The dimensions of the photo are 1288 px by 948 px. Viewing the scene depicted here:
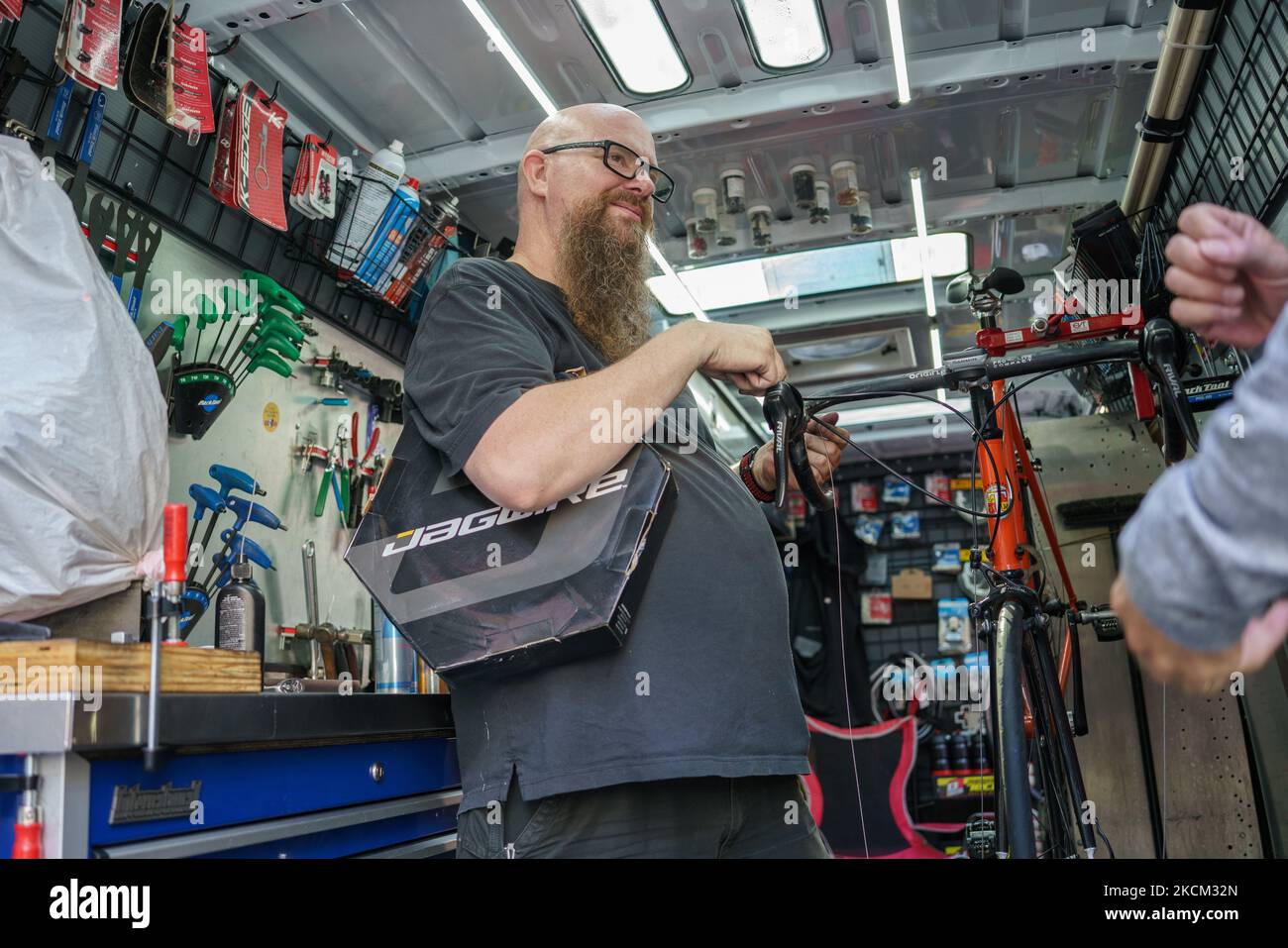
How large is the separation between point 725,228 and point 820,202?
34 cm

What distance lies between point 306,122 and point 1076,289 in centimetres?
226

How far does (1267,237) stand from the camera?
0.65 m

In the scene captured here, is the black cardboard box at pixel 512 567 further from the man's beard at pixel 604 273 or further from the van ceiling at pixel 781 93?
the van ceiling at pixel 781 93

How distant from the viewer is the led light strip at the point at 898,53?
243 centimetres

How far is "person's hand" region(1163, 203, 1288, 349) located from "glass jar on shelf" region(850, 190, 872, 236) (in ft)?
8.77

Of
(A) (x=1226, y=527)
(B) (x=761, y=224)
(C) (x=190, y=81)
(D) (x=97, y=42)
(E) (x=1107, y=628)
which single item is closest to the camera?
(A) (x=1226, y=527)

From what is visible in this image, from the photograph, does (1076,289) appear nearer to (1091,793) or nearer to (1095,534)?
(1095,534)

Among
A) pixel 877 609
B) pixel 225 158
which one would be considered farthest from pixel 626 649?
pixel 877 609

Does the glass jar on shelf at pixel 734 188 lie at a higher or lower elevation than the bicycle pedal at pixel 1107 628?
higher

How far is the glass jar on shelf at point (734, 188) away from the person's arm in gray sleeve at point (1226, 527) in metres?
2.87

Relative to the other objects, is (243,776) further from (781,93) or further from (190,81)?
(781,93)

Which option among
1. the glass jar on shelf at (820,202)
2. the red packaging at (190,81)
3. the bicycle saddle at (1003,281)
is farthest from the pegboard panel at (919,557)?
the red packaging at (190,81)

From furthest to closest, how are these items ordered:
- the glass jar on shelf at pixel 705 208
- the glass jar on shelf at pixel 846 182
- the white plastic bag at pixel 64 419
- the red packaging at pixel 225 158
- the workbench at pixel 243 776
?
1. the glass jar on shelf at pixel 705 208
2. the glass jar on shelf at pixel 846 182
3. the red packaging at pixel 225 158
4. the white plastic bag at pixel 64 419
5. the workbench at pixel 243 776

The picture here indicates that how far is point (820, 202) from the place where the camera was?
3242 millimetres
